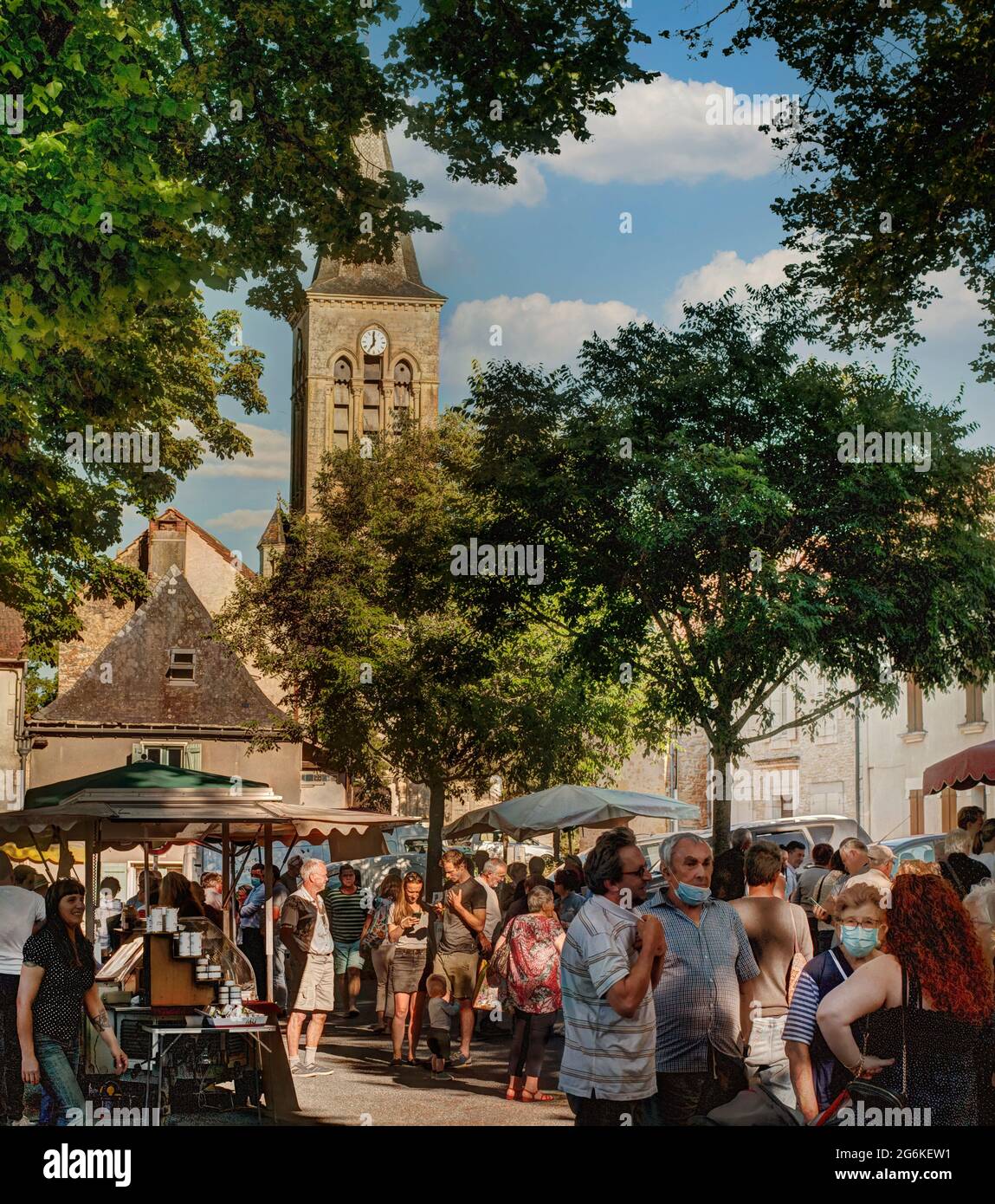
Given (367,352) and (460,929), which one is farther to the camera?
(367,352)

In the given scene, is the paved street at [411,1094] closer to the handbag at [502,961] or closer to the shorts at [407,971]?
the shorts at [407,971]

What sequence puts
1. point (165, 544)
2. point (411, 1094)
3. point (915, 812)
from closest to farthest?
point (411, 1094) < point (915, 812) < point (165, 544)

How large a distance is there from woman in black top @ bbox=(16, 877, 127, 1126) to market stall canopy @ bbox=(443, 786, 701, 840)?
11328 millimetres

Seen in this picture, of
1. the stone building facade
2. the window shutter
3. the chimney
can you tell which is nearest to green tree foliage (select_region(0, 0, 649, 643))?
the window shutter

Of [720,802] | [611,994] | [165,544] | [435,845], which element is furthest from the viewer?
[165,544]

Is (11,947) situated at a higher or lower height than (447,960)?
higher

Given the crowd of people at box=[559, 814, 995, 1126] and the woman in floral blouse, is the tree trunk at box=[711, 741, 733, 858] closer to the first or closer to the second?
the woman in floral blouse

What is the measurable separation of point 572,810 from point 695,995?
44.6 feet

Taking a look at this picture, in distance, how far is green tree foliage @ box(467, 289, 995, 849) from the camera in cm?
1756

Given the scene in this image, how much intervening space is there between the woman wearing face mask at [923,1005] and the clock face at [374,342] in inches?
2595

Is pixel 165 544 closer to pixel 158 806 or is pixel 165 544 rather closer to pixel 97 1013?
pixel 158 806

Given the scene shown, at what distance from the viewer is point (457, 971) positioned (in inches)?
579

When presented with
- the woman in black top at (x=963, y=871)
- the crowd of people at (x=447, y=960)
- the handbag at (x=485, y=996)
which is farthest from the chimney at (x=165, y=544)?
the woman in black top at (x=963, y=871)

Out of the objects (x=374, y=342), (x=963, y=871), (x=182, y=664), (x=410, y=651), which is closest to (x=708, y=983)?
(x=963, y=871)
